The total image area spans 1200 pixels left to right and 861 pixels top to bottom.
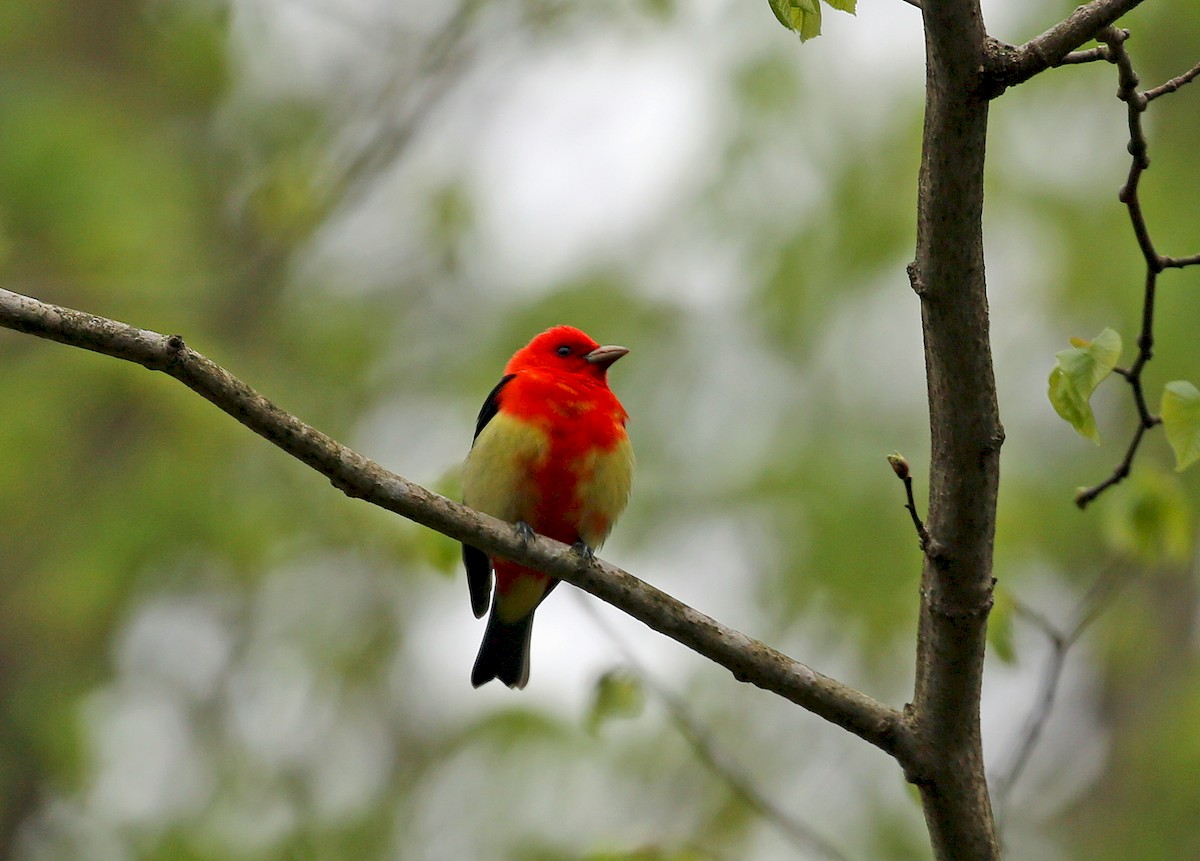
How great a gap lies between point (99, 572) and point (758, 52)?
17.2 feet

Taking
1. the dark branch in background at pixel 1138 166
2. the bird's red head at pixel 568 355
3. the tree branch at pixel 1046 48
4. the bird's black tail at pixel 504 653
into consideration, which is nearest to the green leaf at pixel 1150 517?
the dark branch in background at pixel 1138 166

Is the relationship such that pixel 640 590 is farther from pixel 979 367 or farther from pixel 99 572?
pixel 99 572

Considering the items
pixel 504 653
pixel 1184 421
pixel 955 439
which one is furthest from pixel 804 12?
pixel 504 653

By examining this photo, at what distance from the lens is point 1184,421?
258 centimetres

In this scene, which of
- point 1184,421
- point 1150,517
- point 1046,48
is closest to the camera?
point 1046,48

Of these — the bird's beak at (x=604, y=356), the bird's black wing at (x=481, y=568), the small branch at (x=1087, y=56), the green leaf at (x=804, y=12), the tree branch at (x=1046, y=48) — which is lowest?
the tree branch at (x=1046, y=48)

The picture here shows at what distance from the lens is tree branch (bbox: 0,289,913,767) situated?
251cm

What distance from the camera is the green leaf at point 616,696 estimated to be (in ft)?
13.5

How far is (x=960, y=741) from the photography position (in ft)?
9.17

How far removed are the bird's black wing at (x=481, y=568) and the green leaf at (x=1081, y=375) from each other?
272cm

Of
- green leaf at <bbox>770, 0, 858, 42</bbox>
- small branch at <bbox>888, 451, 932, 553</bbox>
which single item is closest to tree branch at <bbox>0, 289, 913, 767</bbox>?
small branch at <bbox>888, 451, 932, 553</bbox>

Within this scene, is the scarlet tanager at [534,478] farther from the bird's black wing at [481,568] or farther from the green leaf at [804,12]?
the green leaf at [804,12]

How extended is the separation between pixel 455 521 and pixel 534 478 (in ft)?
5.27

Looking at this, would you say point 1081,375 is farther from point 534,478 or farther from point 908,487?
point 534,478
